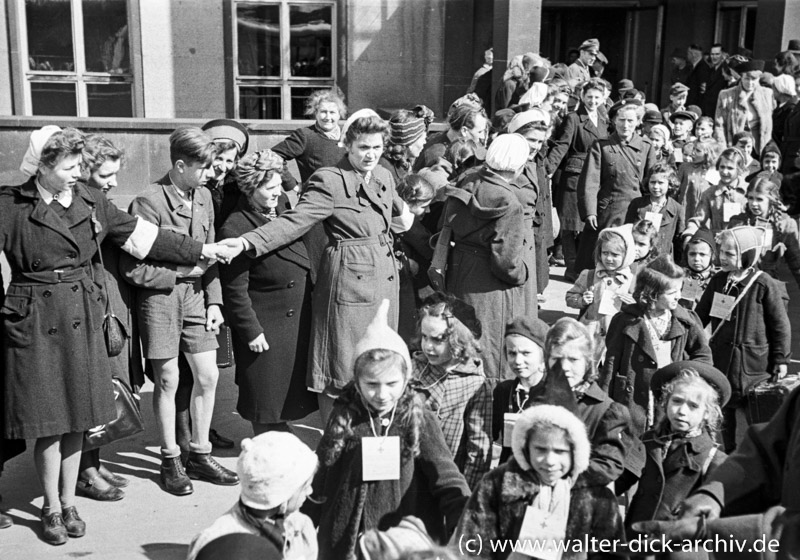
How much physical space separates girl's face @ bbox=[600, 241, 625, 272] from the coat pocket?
10.0ft

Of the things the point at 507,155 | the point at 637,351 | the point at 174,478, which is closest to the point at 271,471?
the point at 174,478

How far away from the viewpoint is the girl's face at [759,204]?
7172 mm

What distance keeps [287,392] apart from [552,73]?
23.6ft

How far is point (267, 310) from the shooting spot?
5297 mm

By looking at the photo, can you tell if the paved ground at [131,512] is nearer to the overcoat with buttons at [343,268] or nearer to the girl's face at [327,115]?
the overcoat with buttons at [343,268]

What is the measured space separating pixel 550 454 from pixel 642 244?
3.39 metres

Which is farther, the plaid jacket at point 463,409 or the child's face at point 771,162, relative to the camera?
the child's face at point 771,162

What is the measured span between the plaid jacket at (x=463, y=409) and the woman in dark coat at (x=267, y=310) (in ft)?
3.31

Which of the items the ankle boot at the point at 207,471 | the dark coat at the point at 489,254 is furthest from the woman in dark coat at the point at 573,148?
the ankle boot at the point at 207,471

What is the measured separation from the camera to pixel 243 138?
5.52 m

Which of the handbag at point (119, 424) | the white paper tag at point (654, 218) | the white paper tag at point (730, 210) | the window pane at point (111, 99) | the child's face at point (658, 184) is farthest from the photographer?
the window pane at point (111, 99)

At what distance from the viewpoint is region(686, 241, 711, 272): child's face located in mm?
6215

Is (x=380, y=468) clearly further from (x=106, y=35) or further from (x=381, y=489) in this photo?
(x=106, y=35)

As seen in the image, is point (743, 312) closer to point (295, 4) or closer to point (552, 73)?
point (552, 73)
